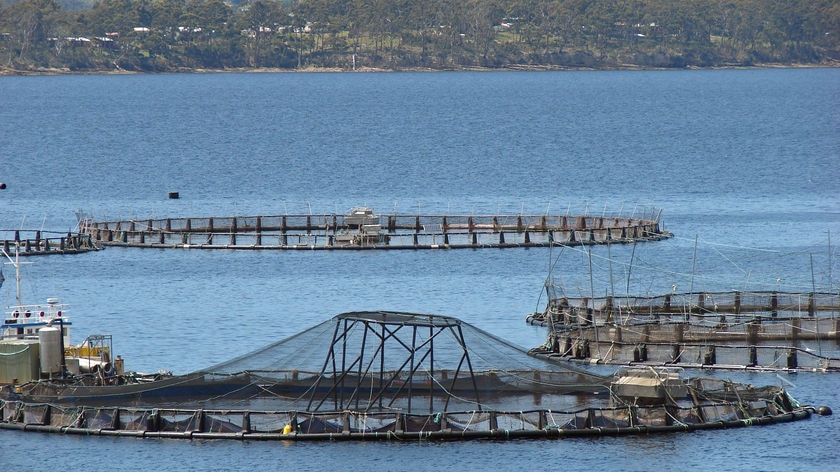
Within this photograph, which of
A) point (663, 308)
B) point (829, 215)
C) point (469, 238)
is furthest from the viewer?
point (829, 215)

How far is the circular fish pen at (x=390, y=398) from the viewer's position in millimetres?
64125

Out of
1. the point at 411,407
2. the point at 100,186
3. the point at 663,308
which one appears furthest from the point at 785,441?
the point at 100,186

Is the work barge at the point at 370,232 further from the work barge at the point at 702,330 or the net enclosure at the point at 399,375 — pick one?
the net enclosure at the point at 399,375

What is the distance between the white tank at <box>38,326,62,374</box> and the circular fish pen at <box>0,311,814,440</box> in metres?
1.29

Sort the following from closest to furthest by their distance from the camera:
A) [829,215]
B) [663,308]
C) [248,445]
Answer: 1. [248,445]
2. [663,308]
3. [829,215]

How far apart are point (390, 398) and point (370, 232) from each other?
60.5m

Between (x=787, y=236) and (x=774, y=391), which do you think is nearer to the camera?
(x=774, y=391)

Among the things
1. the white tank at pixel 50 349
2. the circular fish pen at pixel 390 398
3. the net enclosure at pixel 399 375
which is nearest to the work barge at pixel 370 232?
the net enclosure at pixel 399 375

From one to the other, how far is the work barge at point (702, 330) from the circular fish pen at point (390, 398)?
10138 millimetres

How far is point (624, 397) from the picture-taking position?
6588 cm

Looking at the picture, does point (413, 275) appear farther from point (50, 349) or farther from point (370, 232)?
point (50, 349)

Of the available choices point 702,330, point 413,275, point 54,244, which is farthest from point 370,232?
point 702,330

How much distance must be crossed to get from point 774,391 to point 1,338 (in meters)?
35.2

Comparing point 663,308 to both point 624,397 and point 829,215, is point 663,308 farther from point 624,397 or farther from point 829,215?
point 829,215
